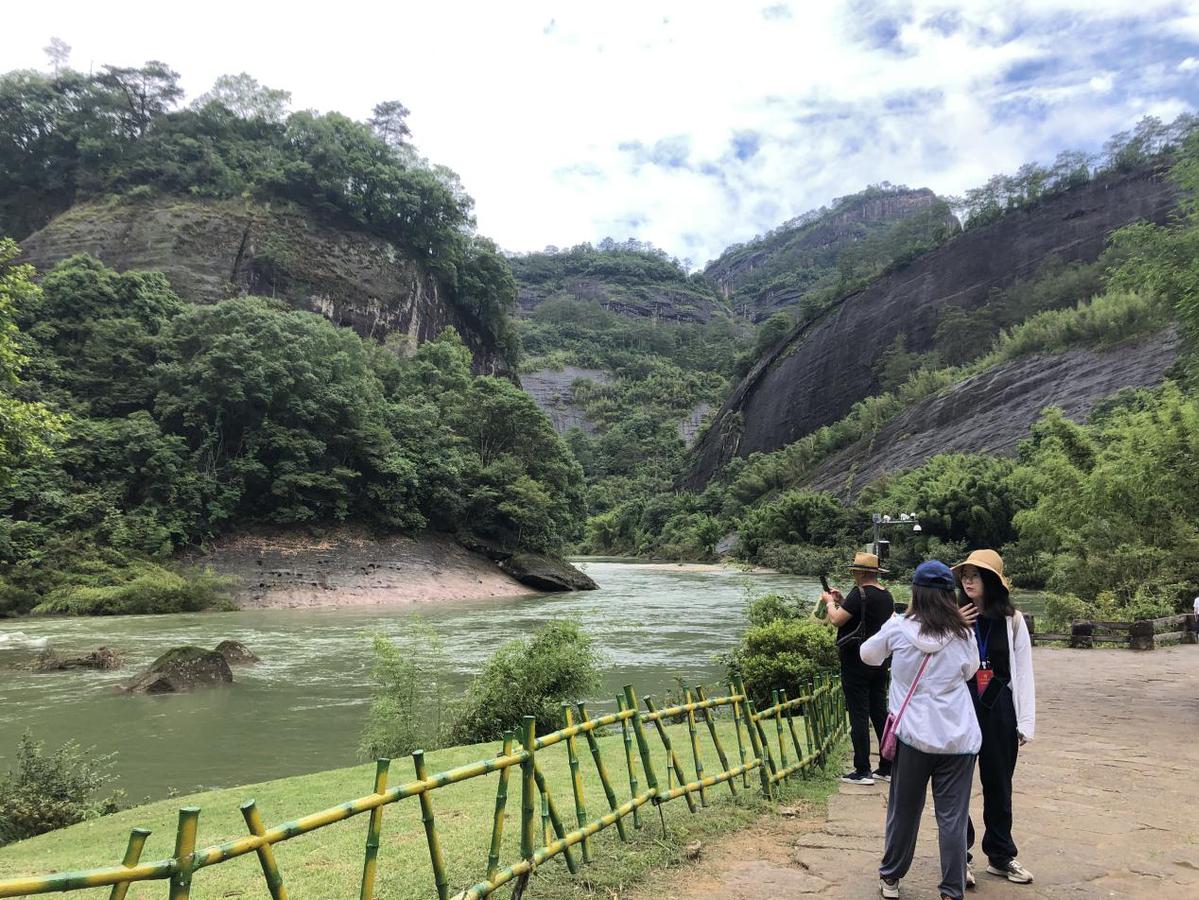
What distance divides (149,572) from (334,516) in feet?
28.6

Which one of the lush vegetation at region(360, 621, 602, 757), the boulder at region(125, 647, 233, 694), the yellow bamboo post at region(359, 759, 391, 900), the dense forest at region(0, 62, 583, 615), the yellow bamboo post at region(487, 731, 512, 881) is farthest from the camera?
the dense forest at region(0, 62, 583, 615)

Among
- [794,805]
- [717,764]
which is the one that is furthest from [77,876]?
[717,764]

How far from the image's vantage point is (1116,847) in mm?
4082

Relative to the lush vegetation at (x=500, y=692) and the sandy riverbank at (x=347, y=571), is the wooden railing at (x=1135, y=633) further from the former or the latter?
the sandy riverbank at (x=347, y=571)

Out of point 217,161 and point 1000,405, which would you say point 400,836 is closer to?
point 1000,405

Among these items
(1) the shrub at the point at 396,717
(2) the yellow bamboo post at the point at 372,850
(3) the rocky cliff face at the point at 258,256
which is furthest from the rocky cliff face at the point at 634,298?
(2) the yellow bamboo post at the point at 372,850

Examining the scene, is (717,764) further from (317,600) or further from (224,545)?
(224,545)

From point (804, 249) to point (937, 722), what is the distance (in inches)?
6847

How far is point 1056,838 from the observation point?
4.26 m

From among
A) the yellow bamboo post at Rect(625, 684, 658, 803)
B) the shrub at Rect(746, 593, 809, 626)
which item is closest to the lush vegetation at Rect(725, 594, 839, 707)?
the shrub at Rect(746, 593, 809, 626)

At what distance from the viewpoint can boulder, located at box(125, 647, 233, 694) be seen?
12.2 metres

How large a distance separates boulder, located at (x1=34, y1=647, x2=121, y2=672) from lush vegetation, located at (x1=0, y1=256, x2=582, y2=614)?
10.3m

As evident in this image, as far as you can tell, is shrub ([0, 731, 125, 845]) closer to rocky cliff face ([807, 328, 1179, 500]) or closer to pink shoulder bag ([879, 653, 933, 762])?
pink shoulder bag ([879, 653, 933, 762])

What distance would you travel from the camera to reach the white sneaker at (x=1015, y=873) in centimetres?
359
